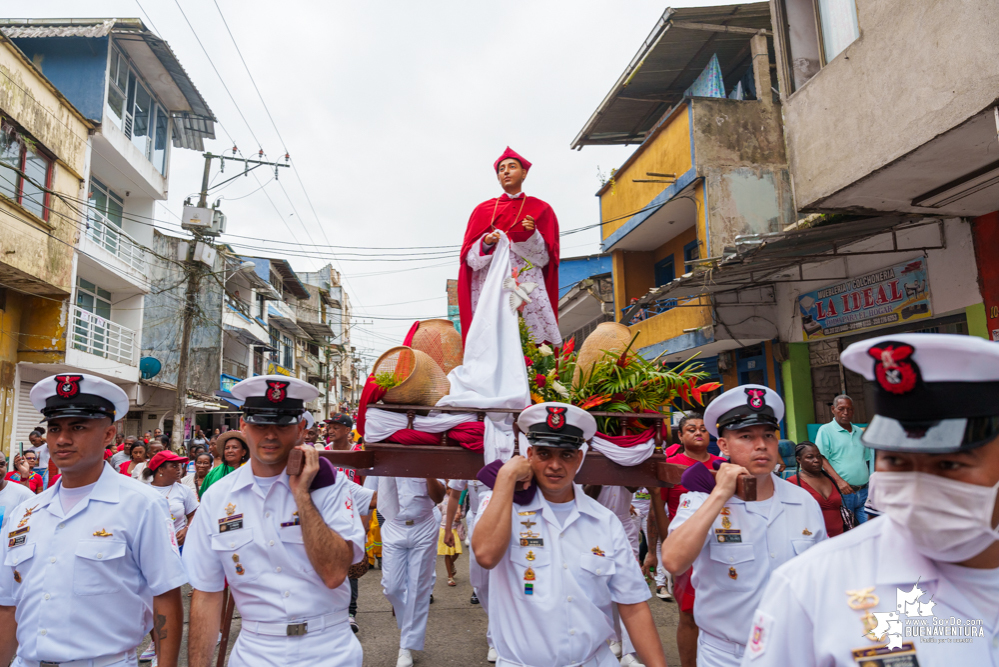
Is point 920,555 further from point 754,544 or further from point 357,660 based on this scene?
point 357,660

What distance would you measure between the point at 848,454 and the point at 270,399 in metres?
6.46

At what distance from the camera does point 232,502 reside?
9.52 ft

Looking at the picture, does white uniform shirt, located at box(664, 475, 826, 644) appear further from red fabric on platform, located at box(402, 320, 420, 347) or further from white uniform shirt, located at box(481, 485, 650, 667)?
red fabric on platform, located at box(402, 320, 420, 347)

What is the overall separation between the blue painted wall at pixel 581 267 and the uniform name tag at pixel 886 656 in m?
22.3

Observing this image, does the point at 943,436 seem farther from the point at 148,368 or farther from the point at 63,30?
the point at 148,368

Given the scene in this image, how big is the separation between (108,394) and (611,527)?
7.91 ft

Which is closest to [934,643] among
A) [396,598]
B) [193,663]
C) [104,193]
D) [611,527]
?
[611,527]

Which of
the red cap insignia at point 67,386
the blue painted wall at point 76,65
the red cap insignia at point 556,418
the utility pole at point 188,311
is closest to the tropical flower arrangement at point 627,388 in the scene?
the red cap insignia at point 556,418

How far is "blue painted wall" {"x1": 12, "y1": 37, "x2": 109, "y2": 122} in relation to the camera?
57.1ft

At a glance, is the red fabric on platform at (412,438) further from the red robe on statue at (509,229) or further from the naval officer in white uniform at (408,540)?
the naval officer in white uniform at (408,540)

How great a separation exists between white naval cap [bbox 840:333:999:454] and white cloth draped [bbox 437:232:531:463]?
8.93ft

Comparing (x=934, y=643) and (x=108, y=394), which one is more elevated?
(x=108, y=394)

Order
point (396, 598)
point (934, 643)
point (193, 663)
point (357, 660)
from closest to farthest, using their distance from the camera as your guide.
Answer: point (934, 643) < point (193, 663) < point (357, 660) < point (396, 598)

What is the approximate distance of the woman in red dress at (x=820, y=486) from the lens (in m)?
5.95
